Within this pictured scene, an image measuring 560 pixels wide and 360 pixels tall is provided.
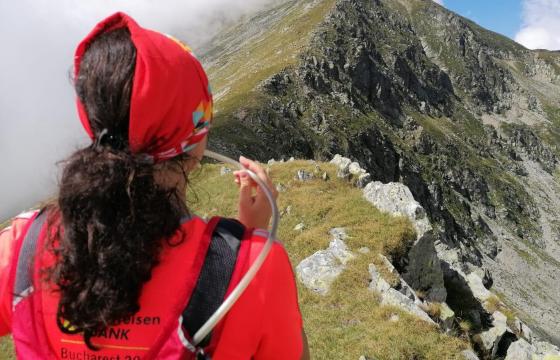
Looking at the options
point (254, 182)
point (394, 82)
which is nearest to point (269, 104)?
point (254, 182)

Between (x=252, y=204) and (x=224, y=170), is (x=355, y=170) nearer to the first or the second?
(x=224, y=170)

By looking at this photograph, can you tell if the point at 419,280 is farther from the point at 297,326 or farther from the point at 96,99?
the point at 96,99

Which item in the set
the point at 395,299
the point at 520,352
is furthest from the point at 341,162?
the point at 520,352

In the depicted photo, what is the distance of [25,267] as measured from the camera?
2570mm

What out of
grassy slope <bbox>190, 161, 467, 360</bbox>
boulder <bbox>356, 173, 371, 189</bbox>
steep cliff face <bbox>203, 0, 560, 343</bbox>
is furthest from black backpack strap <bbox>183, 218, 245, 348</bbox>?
steep cliff face <bbox>203, 0, 560, 343</bbox>

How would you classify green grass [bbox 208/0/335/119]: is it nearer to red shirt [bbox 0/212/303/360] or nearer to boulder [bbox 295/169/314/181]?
boulder [bbox 295/169/314/181]

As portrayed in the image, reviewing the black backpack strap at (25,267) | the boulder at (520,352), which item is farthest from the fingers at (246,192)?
the boulder at (520,352)

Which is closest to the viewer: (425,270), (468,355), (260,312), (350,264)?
(260,312)

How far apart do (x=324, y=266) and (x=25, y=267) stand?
12109 millimetres

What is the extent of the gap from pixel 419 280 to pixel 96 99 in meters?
14.4

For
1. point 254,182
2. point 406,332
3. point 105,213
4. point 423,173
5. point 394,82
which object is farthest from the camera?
point 394,82

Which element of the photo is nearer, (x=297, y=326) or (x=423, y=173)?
(x=297, y=326)

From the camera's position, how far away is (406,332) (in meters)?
11.1

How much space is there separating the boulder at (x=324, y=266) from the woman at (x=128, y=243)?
442 inches
